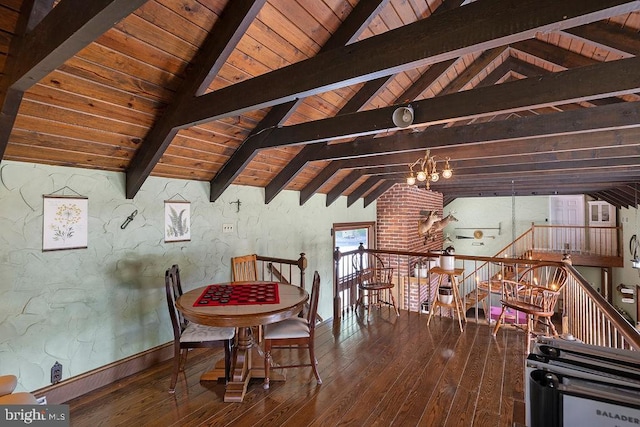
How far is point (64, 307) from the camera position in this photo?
2.49m

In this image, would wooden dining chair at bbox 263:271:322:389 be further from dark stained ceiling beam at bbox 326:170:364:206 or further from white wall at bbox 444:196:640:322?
white wall at bbox 444:196:640:322

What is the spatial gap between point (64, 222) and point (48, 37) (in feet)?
5.12

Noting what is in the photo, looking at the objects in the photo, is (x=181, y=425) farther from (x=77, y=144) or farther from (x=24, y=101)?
(x=24, y=101)

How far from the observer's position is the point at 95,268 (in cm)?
268

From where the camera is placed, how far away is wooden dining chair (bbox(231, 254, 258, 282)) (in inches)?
155

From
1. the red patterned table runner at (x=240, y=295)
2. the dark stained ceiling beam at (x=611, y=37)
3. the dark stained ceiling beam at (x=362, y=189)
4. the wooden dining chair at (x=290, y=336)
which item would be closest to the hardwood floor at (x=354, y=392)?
the wooden dining chair at (x=290, y=336)

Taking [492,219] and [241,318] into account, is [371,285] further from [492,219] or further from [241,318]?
[492,219]

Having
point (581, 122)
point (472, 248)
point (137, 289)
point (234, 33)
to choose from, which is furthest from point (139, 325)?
point (472, 248)

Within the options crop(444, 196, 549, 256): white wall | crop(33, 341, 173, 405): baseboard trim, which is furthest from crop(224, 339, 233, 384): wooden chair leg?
crop(444, 196, 549, 256): white wall

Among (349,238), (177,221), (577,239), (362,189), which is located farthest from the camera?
(577,239)

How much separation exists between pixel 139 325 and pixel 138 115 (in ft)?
6.43

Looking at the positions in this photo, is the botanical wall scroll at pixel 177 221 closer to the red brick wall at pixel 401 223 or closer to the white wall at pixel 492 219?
the red brick wall at pixel 401 223

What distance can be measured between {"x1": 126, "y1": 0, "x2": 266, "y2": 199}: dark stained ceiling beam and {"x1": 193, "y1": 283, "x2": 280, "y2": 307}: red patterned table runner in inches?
46.9

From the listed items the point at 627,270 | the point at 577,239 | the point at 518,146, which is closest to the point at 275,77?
the point at 518,146
